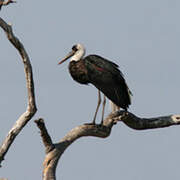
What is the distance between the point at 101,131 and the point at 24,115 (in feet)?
5.31

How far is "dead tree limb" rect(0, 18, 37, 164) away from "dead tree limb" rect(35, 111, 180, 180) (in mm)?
480

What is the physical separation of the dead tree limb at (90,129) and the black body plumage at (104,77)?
0.48 m

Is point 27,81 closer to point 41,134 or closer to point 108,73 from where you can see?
point 41,134

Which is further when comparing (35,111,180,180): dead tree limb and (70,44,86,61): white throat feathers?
(70,44,86,61): white throat feathers

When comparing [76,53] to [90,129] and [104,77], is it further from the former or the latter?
[90,129]

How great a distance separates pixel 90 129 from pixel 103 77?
160 cm

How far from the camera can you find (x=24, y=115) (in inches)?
400

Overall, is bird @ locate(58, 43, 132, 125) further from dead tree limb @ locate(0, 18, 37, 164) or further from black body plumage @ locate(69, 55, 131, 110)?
dead tree limb @ locate(0, 18, 37, 164)

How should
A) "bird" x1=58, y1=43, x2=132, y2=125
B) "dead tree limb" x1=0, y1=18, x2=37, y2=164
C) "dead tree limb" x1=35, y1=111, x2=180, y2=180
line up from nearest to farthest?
"dead tree limb" x1=0, y1=18, x2=37, y2=164 < "dead tree limb" x1=35, y1=111, x2=180, y2=180 < "bird" x1=58, y1=43, x2=132, y2=125

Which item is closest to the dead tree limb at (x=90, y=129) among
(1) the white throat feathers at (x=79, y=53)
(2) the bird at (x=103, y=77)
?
(2) the bird at (x=103, y=77)

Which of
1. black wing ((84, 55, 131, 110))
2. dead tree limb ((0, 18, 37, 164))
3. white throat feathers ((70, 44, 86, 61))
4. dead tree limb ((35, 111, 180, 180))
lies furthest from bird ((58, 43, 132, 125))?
dead tree limb ((0, 18, 37, 164))

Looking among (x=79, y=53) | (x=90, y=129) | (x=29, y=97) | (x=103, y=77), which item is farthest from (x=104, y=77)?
(x=29, y=97)

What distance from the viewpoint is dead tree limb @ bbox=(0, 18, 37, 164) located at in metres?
9.70

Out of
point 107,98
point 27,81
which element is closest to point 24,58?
point 27,81
